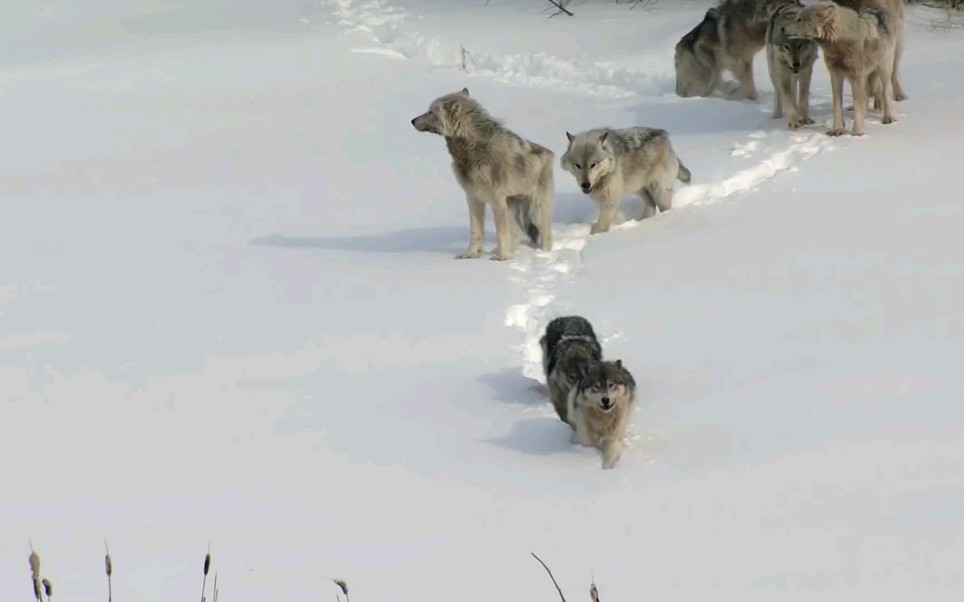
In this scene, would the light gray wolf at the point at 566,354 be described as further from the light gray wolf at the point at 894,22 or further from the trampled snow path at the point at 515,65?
the trampled snow path at the point at 515,65

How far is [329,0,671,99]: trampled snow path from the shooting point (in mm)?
16936

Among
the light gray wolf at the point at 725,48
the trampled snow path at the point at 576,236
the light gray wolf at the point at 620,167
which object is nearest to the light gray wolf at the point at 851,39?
the trampled snow path at the point at 576,236

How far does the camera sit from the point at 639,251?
11.2m

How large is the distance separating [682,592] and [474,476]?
1697mm

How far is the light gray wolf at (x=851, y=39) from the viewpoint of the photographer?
13.2 metres

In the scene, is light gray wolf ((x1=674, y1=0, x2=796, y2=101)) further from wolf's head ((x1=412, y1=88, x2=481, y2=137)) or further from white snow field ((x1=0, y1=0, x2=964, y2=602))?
wolf's head ((x1=412, y1=88, x2=481, y2=137))

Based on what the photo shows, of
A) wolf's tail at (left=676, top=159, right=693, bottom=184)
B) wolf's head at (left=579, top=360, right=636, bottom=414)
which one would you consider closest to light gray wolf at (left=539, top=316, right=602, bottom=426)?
wolf's head at (left=579, top=360, right=636, bottom=414)

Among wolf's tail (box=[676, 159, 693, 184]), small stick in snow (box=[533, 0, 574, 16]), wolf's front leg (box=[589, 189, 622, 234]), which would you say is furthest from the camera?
small stick in snow (box=[533, 0, 574, 16])

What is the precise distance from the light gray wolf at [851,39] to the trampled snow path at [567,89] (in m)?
0.56

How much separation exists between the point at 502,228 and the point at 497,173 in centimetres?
43

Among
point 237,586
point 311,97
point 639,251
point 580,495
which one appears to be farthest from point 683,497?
point 311,97

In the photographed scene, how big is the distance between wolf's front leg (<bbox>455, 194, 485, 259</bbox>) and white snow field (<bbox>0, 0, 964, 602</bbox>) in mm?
228

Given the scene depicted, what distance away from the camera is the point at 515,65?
1848 cm

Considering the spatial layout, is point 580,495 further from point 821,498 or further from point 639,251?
point 639,251
